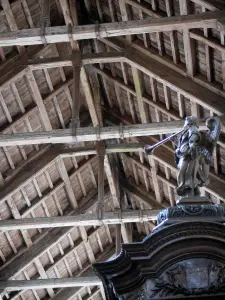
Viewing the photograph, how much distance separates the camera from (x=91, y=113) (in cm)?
2030

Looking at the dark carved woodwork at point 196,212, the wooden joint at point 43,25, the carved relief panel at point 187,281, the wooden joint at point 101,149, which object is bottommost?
the carved relief panel at point 187,281

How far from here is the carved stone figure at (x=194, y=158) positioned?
9.19m

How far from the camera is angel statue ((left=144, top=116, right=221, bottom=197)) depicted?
9188mm

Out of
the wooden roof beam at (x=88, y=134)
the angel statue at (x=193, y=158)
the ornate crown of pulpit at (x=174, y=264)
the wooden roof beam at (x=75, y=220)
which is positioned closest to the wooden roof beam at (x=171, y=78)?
the wooden roof beam at (x=88, y=134)

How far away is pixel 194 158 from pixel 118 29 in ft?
23.5

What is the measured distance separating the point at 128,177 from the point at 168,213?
14.4m

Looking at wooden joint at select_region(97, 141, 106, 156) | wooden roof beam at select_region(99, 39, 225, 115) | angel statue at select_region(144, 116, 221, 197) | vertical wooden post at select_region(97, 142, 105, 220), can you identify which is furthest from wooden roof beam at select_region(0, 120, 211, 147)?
angel statue at select_region(144, 116, 221, 197)

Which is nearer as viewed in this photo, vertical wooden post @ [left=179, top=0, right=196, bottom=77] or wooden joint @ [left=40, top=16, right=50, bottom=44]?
vertical wooden post @ [left=179, top=0, right=196, bottom=77]

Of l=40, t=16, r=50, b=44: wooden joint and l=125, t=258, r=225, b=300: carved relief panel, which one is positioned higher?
l=40, t=16, r=50, b=44: wooden joint

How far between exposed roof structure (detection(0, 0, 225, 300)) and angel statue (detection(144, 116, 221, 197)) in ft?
18.5

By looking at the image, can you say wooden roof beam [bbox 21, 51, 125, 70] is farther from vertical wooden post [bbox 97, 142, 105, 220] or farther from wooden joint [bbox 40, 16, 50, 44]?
vertical wooden post [bbox 97, 142, 105, 220]

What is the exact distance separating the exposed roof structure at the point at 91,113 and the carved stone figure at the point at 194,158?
565cm

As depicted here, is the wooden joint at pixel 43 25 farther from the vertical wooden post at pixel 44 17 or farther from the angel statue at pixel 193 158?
the angel statue at pixel 193 158

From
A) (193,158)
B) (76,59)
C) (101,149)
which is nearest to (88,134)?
(76,59)
